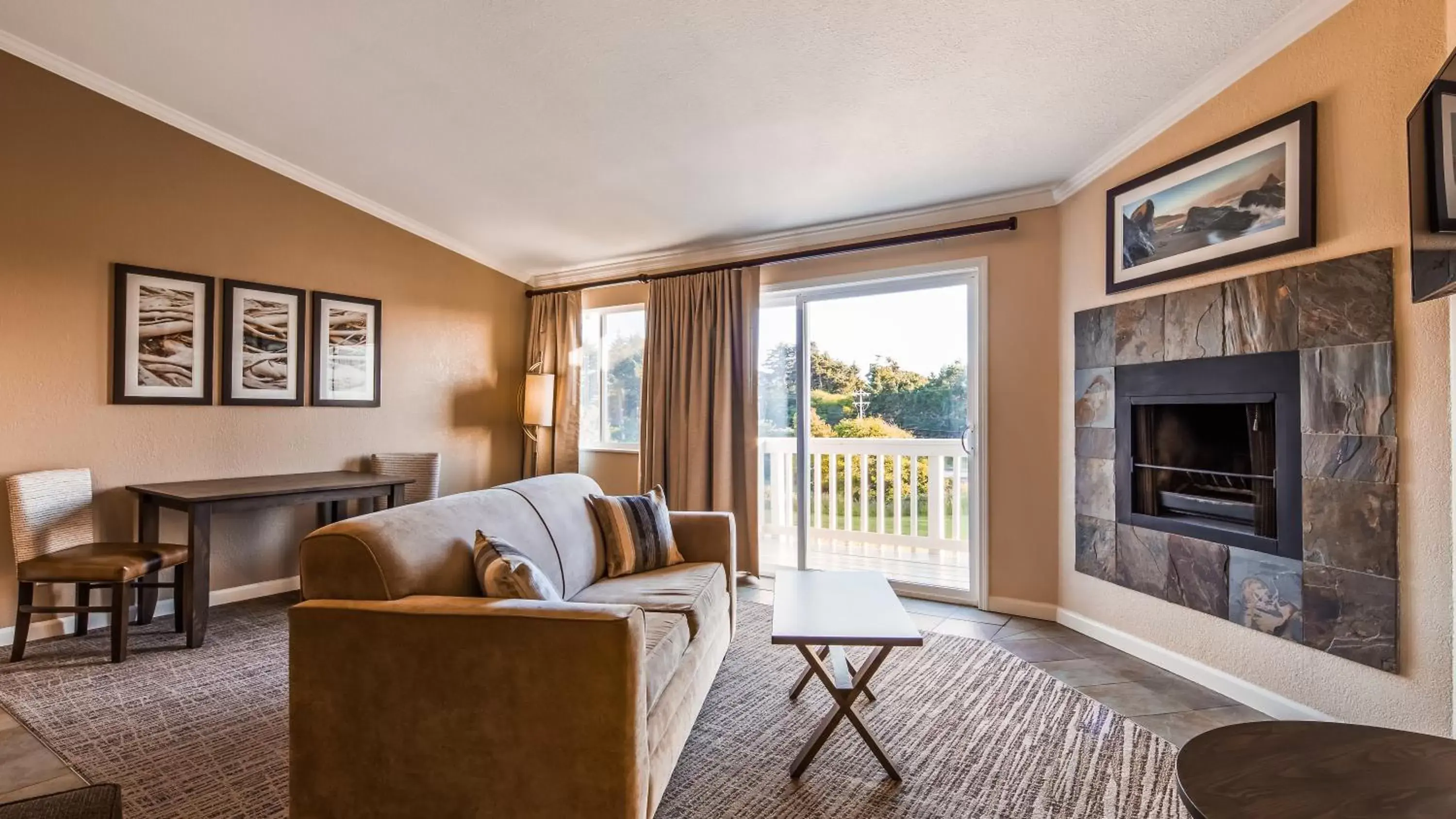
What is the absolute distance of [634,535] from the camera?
8.89 ft

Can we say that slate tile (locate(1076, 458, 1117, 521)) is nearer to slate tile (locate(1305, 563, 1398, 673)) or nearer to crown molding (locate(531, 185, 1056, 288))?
slate tile (locate(1305, 563, 1398, 673))

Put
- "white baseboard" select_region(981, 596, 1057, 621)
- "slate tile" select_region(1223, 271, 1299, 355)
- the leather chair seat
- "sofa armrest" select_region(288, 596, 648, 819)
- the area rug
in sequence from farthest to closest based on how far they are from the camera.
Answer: "white baseboard" select_region(981, 596, 1057, 621), the leather chair seat, "slate tile" select_region(1223, 271, 1299, 355), the area rug, "sofa armrest" select_region(288, 596, 648, 819)

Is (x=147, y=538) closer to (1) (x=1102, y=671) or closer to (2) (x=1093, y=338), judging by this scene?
(1) (x=1102, y=671)

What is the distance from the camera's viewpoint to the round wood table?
2.89 feet

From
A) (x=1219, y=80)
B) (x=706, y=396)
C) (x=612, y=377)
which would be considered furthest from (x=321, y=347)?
(x=1219, y=80)

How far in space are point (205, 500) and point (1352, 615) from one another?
182 inches

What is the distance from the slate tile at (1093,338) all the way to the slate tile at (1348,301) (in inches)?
33.3

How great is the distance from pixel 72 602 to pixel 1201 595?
5312 mm

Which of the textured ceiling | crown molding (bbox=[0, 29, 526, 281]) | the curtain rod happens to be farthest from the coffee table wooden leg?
crown molding (bbox=[0, 29, 526, 281])

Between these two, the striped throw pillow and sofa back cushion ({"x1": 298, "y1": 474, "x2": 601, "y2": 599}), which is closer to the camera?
sofa back cushion ({"x1": 298, "y1": 474, "x2": 601, "y2": 599})

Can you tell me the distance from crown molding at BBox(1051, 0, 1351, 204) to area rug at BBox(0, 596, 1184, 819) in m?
2.43

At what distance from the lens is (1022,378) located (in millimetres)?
3453

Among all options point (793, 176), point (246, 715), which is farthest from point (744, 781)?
point (793, 176)

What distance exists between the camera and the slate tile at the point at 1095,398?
296 centimetres
